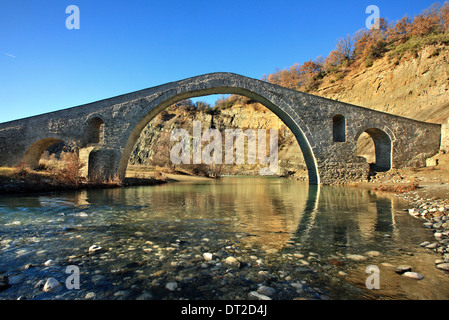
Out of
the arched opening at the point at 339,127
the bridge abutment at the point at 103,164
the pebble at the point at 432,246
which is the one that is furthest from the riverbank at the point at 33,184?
the arched opening at the point at 339,127

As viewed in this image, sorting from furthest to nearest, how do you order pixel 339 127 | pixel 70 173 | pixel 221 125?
pixel 221 125 → pixel 339 127 → pixel 70 173

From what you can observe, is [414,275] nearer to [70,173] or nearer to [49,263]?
[49,263]

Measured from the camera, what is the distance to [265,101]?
18.6 metres

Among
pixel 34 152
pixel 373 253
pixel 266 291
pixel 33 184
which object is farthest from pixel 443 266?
pixel 34 152

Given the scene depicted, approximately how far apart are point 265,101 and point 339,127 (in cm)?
606

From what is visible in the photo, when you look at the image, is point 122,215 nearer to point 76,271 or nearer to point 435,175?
point 76,271

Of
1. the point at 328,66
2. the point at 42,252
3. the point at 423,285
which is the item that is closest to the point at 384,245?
the point at 423,285

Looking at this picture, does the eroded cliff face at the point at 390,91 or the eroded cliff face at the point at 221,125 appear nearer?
the eroded cliff face at the point at 390,91

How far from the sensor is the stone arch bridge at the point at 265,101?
16641 millimetres

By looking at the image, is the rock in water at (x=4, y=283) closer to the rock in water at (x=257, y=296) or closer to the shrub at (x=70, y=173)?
the rock in water at (x=257, y=296)

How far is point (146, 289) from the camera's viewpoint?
2113mm

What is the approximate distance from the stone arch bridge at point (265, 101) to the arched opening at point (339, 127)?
0.14m

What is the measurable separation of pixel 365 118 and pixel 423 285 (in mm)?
17884

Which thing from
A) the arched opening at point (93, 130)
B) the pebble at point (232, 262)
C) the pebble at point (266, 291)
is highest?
the arched opening at point (93, 130)
